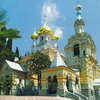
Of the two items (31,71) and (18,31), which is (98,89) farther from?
(18,31)

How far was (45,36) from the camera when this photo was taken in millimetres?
60875

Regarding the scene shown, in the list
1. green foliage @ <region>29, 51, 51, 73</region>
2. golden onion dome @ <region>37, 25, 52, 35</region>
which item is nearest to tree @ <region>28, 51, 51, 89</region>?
green foliage @ <region>29, 51, 51, 73</region>

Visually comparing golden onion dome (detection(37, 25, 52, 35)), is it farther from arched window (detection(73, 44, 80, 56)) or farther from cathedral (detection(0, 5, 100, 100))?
arched window (detection(73, 44, 80, 56))

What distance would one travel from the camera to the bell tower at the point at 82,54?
131 ft

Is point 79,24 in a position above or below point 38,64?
above

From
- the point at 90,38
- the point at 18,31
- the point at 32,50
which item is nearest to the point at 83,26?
the point at 90,38

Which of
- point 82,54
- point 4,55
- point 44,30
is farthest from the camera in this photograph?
point 44,30

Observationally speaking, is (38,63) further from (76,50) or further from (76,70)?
(76,50)

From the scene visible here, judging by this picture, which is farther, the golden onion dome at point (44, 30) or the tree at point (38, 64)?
the golden onion dome at point (44, 30)

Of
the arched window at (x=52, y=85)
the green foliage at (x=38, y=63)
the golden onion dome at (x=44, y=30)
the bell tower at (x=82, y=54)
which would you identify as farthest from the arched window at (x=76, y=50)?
the golden onion dome at (x=44, y=30)

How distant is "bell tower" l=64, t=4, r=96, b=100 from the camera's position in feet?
131

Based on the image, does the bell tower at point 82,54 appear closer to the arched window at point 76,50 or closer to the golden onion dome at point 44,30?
the arched window at point 76,50

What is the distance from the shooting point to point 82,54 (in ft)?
141

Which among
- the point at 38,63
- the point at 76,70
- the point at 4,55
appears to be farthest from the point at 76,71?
the point at 4,55
